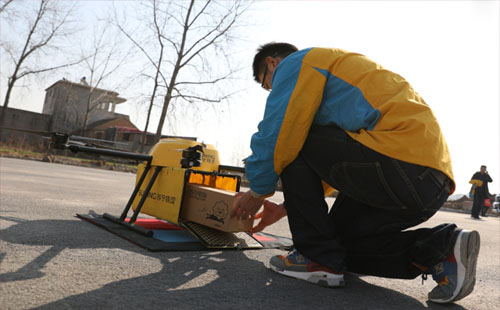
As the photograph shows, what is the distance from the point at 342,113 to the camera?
1732mm

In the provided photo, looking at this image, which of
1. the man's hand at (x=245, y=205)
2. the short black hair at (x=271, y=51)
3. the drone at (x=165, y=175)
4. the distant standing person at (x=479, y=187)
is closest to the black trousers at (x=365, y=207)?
the man's hand at (x=245, y=205)

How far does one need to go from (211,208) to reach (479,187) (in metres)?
12.8

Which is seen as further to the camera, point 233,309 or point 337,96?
point 337,96

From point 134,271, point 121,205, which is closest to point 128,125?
point 121,205

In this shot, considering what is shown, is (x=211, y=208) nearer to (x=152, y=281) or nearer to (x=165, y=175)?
(x=165, y=175)

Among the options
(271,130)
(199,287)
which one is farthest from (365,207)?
(199,287)

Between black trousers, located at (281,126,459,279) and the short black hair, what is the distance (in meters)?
0.74

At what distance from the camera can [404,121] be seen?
158 cm

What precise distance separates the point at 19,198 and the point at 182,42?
1419 centimetres

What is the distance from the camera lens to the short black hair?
91.8 inches

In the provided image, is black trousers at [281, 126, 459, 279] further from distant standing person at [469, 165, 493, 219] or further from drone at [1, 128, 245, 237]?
distant standing person at [469, 165, 493, 219]

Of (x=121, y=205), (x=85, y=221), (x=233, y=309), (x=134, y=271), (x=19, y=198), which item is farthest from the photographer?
(x=121, y=205)

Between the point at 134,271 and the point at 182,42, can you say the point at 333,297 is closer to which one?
the point at 134,271

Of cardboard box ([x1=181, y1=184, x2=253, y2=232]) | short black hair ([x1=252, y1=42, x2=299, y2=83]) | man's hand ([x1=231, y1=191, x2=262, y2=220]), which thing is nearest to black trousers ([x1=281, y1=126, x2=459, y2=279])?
man's hand ([x1=231, y1=191, x2=262, y2=220])
